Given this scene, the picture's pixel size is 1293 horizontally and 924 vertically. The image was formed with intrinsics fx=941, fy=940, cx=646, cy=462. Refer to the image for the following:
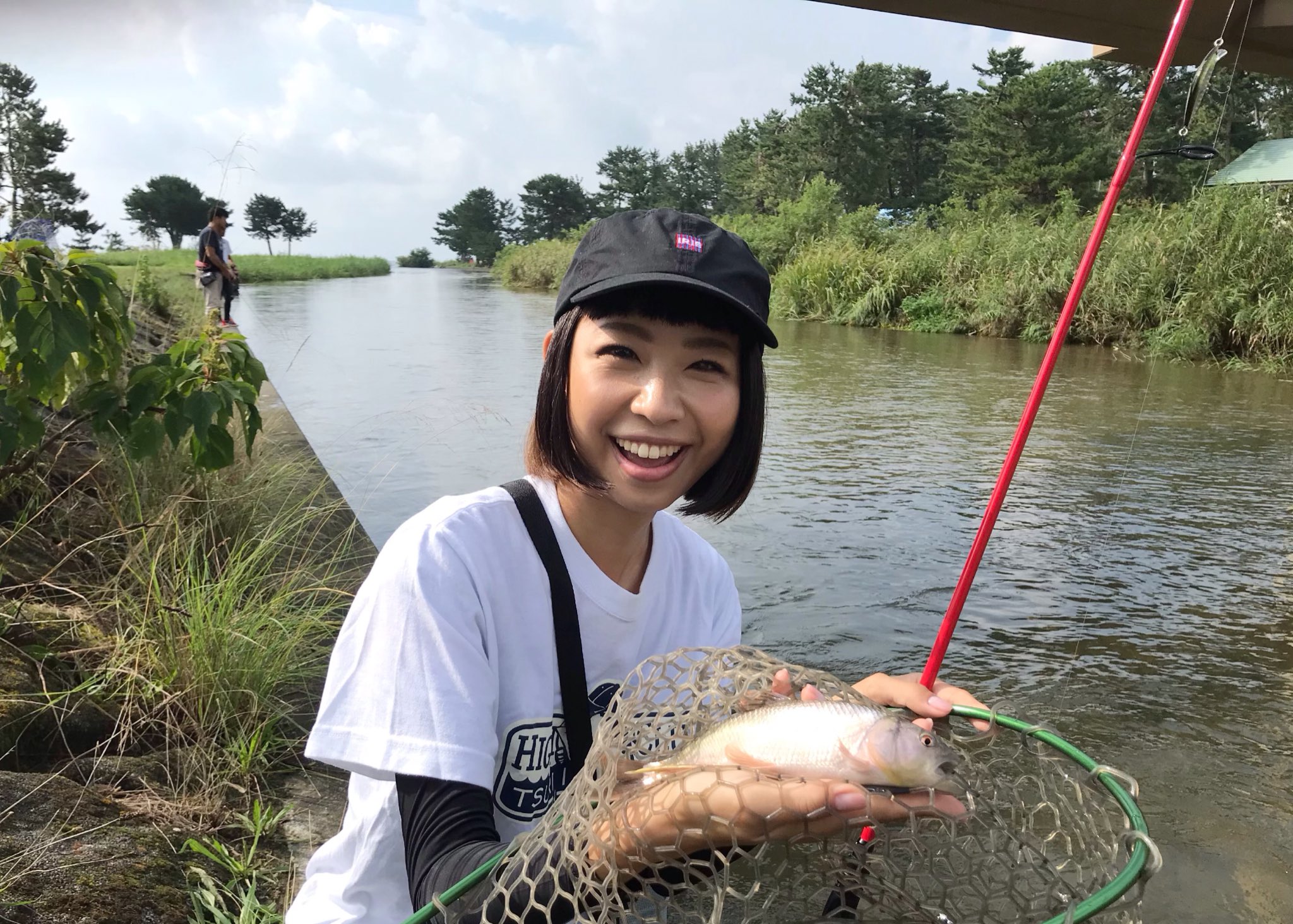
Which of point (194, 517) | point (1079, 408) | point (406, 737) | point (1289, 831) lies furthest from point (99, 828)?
point (1079, 408)

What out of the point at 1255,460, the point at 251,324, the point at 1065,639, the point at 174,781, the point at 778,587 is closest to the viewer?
the point at 174,781

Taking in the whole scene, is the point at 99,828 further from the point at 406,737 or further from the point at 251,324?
the point at 251,324

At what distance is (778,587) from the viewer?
539 centimetres

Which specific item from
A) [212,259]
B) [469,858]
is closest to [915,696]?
[469,858]

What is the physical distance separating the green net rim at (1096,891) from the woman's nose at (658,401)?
70 centimetres

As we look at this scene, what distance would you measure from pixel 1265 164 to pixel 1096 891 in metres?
27.0

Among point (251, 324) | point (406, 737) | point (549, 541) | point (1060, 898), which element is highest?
point (549, 541)

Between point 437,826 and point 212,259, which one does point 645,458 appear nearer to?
point 437,826

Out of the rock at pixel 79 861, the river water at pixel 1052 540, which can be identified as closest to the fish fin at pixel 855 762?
the rock at pixel 79 861

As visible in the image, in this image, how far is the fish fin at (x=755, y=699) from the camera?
140 cm

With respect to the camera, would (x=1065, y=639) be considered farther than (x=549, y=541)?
Yes

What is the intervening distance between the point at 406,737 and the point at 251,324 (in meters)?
19.0

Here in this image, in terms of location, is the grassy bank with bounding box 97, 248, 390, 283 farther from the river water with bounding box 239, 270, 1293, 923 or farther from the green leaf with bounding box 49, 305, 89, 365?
the green leaf with bounding box 49, 305, 89, 365

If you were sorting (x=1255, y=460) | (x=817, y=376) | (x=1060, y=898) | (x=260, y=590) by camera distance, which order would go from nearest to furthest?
1. (x=1060, y=898)
2. (x=260, y=590)
3. (x=1255, y=460)
4. (x=817, y=376)
